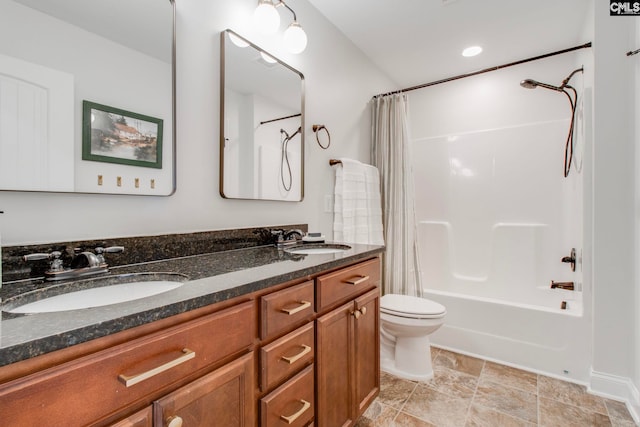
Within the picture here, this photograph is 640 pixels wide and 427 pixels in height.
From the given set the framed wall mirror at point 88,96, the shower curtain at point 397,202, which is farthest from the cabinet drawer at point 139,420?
the shower curtain at point 397,202

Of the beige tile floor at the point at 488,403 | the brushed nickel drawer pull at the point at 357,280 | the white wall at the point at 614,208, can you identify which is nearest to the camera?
the brushed nickel drawer pull at the point at 357,280

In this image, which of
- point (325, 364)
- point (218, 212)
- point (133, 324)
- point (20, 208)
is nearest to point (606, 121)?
point (325, 364)

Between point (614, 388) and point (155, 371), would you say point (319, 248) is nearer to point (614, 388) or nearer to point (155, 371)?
point (155, 371)

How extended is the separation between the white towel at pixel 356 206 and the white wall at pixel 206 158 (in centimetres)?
9

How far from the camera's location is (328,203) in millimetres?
2174

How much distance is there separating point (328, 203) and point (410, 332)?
3.27 ft

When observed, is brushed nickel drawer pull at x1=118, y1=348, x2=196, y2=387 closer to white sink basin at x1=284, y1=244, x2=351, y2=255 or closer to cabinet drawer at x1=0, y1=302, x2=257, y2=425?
cabinet drawer at x1=0, y1=302, x2=257, y2=425

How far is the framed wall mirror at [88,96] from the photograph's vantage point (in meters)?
0.87

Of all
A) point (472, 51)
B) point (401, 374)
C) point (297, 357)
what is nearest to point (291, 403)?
point (297, 357)

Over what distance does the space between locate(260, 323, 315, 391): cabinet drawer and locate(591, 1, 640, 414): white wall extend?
1.82m

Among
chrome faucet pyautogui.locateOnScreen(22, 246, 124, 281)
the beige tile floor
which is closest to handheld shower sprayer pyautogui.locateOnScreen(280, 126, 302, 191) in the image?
chrome faucet pyautogui.locateOnScreen(22, 246, 124, 281)

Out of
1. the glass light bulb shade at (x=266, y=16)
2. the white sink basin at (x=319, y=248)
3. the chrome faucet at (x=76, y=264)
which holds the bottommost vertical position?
the white sink basin at (x=319, y=248)

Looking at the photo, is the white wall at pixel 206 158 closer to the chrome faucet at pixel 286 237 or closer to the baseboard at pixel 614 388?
the chrome faucet at pixel 286 237

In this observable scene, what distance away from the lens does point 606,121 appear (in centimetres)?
180
